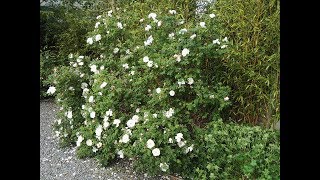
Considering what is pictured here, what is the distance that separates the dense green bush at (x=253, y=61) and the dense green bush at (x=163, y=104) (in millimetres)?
174

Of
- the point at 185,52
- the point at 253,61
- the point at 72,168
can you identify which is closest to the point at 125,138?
the point at 72,168

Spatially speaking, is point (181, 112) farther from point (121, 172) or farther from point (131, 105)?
point (121, 172)

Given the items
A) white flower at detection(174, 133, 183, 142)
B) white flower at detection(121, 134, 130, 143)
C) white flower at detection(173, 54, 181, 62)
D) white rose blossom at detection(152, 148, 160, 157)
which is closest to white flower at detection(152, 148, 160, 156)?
white rose blossom at detection(152, 148, 160, 157)

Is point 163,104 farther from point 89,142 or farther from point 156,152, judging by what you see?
point 89,142

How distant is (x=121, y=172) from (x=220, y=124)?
0.90 meters

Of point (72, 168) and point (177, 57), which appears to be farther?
point (72, 168)

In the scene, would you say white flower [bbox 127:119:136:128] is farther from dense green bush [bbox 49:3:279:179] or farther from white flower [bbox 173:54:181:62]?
white flower [bbox 173:54:181:62]

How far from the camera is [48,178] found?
3055 millimetres

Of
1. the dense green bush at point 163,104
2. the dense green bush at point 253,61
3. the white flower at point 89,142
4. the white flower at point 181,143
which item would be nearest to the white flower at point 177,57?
the dense green bush at point 163,104

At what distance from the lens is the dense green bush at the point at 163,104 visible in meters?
2.72

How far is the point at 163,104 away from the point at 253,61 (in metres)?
0.88

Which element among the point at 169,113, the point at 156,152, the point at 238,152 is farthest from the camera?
the point at 169,113

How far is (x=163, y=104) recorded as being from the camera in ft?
9.64

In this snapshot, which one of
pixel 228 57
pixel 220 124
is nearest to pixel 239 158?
pixel 220 124
